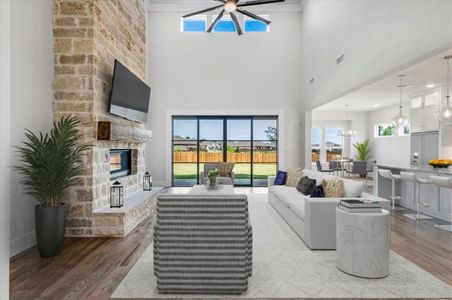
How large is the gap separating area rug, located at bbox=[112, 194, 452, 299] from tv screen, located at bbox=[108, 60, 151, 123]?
2.51m

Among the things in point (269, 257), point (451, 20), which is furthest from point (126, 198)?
point (451, 20)

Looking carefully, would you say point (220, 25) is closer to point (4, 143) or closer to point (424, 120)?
point (424, 120)

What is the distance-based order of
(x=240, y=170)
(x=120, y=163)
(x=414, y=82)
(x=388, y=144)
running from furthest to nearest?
(x=388, y=144) < (x=240, y=170) < (x=414, y=82) < (x=120, y=163)

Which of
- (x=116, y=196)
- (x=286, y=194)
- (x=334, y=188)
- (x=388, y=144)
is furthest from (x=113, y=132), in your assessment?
(x=388, y=144)

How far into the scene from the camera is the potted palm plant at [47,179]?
3340 mm

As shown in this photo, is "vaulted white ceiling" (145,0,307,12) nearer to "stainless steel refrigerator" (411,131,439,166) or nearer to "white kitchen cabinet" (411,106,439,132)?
"white kitchen cabinet" (411,106,439,132)

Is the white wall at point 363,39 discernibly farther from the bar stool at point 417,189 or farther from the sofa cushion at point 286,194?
the sofa cushion at point 286,194

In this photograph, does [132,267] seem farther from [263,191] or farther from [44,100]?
[263,191]

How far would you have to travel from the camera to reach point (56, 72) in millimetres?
4160

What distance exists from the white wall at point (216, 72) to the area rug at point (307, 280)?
232 inches

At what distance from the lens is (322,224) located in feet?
11.7

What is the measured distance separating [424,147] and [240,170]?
5352 millimetres

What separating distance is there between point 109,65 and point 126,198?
2364 millimetres

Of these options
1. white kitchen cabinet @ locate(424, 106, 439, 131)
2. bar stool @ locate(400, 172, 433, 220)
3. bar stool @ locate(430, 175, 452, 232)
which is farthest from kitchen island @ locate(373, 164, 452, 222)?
white kitchen cabinet @ locate(424, 106, 439, 131)
